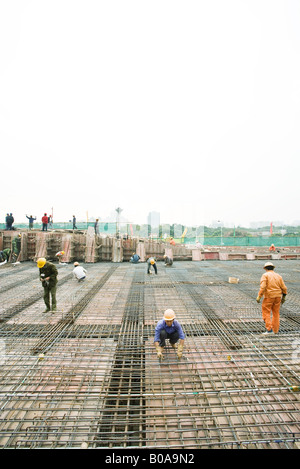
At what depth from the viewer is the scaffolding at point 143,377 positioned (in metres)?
2.39

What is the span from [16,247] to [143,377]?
1290cm

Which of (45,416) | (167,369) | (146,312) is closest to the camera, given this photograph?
(45,416)

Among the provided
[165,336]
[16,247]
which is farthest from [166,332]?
[16,247]

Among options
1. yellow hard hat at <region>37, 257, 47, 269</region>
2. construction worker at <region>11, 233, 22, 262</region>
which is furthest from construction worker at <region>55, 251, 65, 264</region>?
yellow hard hat at <region>37, 257, 47, 269</region>

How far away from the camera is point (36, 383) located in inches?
121

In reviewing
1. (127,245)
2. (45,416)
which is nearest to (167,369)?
(45,416)

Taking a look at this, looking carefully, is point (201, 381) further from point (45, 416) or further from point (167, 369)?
point (45, 416)

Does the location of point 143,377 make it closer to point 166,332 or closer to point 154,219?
point 166,332

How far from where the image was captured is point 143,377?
3238 mm

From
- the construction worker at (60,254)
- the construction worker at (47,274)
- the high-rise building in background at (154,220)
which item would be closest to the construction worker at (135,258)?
the construction worker at (60,254)

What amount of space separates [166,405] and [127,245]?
12121 mm

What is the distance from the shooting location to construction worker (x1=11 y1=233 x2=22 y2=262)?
42.9ft

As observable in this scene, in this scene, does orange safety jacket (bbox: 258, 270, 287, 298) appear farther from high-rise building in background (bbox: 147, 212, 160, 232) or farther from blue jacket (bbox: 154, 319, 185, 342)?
high-rise building in background (bbox: 147, 212, 160, 232)

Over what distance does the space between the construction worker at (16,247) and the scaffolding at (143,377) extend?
7486 mm
